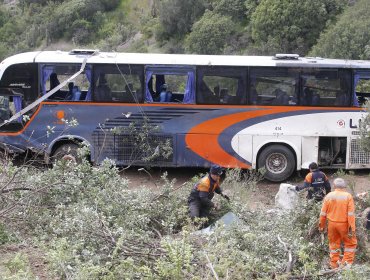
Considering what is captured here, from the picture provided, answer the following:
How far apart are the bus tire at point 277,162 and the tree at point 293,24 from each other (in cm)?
1850

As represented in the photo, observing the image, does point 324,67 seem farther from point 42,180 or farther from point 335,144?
point 42,180

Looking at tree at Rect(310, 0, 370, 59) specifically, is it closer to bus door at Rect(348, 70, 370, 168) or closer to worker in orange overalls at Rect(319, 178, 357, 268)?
bus door at Rect(348, 70, 370, 168)

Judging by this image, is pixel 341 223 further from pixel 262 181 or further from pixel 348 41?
pixel 348 41

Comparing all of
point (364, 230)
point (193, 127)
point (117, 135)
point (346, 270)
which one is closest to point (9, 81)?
point (117, 135)

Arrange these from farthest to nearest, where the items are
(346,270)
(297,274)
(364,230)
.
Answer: (364,230), (297,274), (346,270)

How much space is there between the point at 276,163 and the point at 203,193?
14.0ft

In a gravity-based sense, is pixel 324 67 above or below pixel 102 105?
above

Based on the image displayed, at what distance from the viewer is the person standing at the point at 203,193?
367 inches

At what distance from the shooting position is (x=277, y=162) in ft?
43.3

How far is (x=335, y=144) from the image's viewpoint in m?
13.1

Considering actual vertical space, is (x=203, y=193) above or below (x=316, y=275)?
above

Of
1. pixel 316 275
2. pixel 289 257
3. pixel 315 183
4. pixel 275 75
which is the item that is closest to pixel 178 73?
pixel 275 75

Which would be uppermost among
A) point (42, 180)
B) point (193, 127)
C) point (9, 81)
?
point (9, 81)

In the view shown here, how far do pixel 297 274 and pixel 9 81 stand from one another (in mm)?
8983
